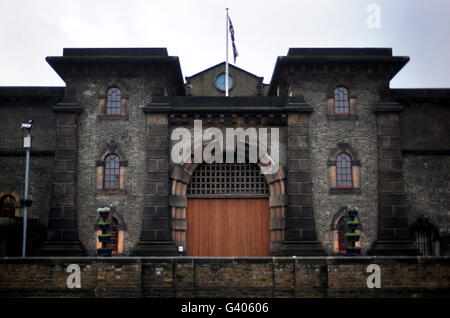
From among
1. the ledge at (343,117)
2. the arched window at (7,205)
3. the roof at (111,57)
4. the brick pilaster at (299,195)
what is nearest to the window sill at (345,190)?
the brick pilaster at (299,195)

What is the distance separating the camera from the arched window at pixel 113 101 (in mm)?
20875

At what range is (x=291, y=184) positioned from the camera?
65.5 ft

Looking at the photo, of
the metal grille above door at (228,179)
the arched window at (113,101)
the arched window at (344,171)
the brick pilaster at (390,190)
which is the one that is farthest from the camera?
the metal grille above door at (228,179)

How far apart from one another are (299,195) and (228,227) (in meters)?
3.47

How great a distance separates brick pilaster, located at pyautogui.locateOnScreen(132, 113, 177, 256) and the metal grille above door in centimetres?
164

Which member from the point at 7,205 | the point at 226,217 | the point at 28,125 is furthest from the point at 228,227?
the point at 7,205

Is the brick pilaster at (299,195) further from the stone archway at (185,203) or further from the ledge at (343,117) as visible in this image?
the ledge at (343,117)

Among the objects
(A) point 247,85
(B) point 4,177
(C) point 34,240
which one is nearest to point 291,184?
(C) point 34,240

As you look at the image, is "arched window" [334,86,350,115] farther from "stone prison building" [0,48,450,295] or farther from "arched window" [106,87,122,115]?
"arched window" [106,87,122,115]

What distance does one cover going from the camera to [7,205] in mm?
22109

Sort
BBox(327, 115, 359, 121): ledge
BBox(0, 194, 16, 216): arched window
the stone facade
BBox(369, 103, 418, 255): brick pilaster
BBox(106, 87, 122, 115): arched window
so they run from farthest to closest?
BBox(0, 194, 16, 216): arched window
BBox(106, 87, 122, 115): arched window
BBox(327, 115, 359, 121): ledge
the stone facade
BBox(369, 103, 418, 255): brick pilaster

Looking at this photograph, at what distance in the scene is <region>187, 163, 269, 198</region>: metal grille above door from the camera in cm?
2106

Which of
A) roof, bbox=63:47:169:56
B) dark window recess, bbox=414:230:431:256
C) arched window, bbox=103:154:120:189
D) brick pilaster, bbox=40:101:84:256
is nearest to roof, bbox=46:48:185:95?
roof, bbox=63:47:169:56

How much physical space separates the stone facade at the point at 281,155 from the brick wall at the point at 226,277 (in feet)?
15.1
